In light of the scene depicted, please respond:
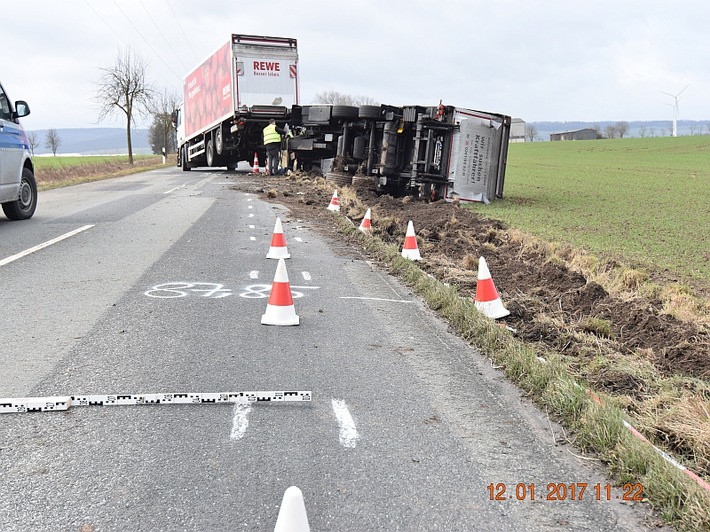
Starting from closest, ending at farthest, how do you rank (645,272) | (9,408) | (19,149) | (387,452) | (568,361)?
(387,452) < (9,408) < (568,361) < (645,272) < (19,149)

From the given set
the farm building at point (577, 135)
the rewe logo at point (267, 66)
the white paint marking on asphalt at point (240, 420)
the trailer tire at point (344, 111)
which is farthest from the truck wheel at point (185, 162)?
the farm building at point (577, 135)

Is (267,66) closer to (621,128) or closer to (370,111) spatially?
(370,111)

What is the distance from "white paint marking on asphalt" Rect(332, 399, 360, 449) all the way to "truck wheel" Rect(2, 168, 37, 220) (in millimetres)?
10220

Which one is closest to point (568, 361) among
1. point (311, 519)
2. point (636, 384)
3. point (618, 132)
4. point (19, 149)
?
point (636, 384)

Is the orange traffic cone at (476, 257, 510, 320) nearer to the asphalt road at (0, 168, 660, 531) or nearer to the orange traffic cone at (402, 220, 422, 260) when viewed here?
the asphalt road at (0, 168, 660, 531)

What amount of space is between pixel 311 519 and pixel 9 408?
200 centimetres

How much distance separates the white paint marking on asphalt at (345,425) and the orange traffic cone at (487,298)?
2.46 metres

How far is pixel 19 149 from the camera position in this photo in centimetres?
1207

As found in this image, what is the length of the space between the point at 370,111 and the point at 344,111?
158 centimetres

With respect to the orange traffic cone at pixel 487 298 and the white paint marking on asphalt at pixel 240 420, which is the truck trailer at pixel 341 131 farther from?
the white paint marking on asphalt at pixel 240 420

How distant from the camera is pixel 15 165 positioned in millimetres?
11852

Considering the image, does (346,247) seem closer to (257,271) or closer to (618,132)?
(257,271)

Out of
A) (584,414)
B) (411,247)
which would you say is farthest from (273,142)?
(584,414)

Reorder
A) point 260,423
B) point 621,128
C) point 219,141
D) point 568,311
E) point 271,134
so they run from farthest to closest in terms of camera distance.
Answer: point 621,128 → point 219,141 → point 271,134 → point 568,311 → point 260,423
